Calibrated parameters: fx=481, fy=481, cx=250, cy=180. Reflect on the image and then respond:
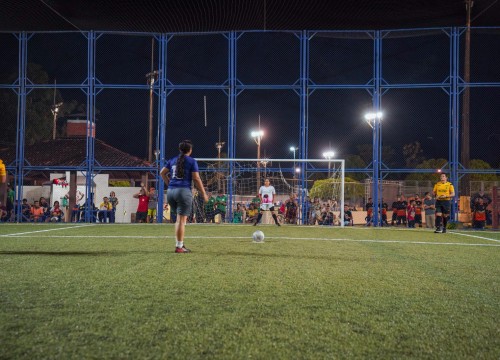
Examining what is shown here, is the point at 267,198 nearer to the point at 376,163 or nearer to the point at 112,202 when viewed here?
the point at 376,163

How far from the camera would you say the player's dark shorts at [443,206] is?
15.1 meters

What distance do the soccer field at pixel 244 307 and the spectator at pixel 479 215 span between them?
44.1 feet

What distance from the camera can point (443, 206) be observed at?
15188 millimetres

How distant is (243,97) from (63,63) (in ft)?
35.4

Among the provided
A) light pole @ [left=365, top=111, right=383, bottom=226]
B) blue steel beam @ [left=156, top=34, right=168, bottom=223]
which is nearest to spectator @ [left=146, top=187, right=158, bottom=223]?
blue steel beam @ [left=156, top=34, right=168, bottom=223]

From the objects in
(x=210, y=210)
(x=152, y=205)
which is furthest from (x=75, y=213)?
(x=210, y=210)

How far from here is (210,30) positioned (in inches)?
928

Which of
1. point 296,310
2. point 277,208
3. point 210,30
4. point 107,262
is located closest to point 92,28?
point 210,30

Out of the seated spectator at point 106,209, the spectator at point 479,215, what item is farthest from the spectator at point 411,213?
the seated spectator at point 106,209

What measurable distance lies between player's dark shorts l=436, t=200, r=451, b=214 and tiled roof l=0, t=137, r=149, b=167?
1549cm

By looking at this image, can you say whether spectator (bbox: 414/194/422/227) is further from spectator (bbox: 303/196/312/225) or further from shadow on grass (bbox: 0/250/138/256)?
shadow on grass (bbox: 0/250/138/256)

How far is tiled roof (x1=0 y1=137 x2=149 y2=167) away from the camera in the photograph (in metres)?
26.1

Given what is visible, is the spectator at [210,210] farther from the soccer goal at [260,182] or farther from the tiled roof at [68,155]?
the tiled roof at [68,155]

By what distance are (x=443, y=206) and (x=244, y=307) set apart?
502 inches
